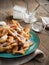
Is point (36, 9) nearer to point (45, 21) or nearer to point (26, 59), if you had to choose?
point (45, 21)

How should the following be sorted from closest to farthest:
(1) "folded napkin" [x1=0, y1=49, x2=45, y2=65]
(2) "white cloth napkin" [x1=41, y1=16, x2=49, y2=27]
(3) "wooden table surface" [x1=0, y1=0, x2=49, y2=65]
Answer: (1) "folded napkin" [x1=0, y1=49, x2=45, y2=65] < (3) "wooden table surface" [x1=0, y1=0, x2=49, y2=65] < (2) "white cloth napkin" [x1=41, y1=16, x2=49, y2=27]

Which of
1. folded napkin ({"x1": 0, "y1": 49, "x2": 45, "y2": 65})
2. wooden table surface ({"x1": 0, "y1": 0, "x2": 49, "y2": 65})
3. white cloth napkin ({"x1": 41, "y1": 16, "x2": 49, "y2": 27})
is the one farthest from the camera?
white cloth napkin ({"x1": 41, "y1": 16, "x2": 49, "y2": 27})

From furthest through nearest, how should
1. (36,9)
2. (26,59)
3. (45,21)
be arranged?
1. (36,9)
2. (45,21)
3. (26,59)

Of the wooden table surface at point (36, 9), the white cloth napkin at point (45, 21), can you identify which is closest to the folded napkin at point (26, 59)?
the wooden table surface at point (36, 9)

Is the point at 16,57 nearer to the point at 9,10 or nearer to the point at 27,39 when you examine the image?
the point at 27,39

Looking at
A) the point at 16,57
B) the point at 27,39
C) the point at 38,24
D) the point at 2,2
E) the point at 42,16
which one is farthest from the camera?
the point at 2,2

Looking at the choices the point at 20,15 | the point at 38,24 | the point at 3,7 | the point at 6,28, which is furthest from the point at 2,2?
the point at 6,28

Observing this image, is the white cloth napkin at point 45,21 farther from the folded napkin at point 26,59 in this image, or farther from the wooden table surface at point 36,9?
the folded napkin at point 26,59

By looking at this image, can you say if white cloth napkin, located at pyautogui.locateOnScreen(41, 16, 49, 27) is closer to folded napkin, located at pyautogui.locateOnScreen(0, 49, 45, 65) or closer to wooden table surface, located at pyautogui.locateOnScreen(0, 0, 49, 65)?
wooden table surface, located at pyautogui.locateOnScreen(0, 0, 49, 65)

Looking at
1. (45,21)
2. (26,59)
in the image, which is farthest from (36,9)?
(26,59)

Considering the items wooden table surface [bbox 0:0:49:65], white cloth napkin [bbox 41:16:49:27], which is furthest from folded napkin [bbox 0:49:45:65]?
white cloth napkin [bbox 41:16:49:27]

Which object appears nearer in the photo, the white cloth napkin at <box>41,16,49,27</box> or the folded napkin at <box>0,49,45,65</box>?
the folded napkin at <box>0,49,45,65</box>
